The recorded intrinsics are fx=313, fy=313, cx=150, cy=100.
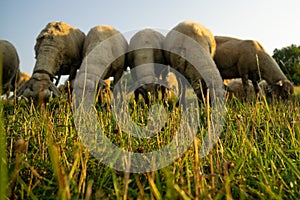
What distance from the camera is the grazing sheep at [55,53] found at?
18.6 ft

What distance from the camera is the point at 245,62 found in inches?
372

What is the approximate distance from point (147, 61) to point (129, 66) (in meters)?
0.93

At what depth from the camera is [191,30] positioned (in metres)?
7.13

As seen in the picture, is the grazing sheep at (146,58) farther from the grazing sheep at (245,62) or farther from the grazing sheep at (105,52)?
the grazing sheep at (245,62)

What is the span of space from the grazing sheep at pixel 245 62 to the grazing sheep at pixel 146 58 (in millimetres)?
2960

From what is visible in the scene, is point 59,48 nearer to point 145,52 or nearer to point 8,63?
point 145,52

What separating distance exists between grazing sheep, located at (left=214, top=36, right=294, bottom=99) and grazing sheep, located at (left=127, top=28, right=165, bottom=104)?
2960 mm

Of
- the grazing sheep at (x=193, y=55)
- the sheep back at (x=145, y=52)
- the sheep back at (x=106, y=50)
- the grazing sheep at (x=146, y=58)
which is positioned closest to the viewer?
the grazing sheep at (x=193, y=55)

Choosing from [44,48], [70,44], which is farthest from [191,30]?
[44,48]

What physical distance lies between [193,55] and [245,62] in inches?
156

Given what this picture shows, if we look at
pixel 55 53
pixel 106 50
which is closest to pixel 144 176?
pixel 106 50

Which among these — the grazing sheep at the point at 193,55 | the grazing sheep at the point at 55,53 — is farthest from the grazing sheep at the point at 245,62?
the grazing sheep at the point at 55,53

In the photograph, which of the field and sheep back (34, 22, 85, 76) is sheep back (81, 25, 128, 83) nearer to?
sheep back (34, 22, 85, 76)

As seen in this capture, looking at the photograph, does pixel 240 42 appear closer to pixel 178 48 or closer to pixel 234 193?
pixel 178 48
